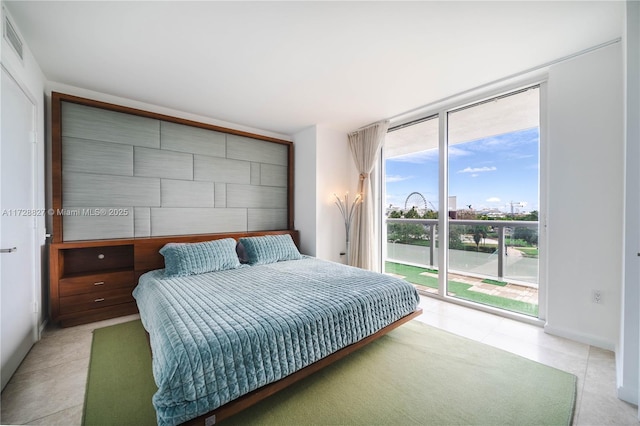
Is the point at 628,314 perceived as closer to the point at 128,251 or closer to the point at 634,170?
the point at 634,170

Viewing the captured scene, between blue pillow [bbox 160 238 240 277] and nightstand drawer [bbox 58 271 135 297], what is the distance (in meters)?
0.46

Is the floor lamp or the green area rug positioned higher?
the floor lamp

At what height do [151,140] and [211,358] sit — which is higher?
[151,140]

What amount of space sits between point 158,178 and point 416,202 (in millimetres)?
3532

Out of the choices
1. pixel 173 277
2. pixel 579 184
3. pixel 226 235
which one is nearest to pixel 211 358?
pixel 173 277

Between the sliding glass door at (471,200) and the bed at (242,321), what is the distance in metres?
1.38

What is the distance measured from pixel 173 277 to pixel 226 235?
3.36 ft

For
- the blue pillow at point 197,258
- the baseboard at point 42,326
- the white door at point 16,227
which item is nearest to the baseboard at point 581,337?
the blue pillow at point 197,258

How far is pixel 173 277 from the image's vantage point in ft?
8.48

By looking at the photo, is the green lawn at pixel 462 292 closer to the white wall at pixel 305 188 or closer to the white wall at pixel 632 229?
the white wall at pixel 632 229

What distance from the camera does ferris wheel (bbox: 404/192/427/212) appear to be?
12.1 ft

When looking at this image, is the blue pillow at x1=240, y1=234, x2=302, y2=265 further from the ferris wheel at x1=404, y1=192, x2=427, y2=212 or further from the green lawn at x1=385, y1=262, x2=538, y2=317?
the ferris wheel at x1=404, y1=192, x2=427, y2=212

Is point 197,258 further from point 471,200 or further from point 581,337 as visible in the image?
point 581,337

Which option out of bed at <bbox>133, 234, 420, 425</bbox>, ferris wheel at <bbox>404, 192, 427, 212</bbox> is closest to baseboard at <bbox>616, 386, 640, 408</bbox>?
bed at <bbox>133, 234, 420, 425</bbox>
